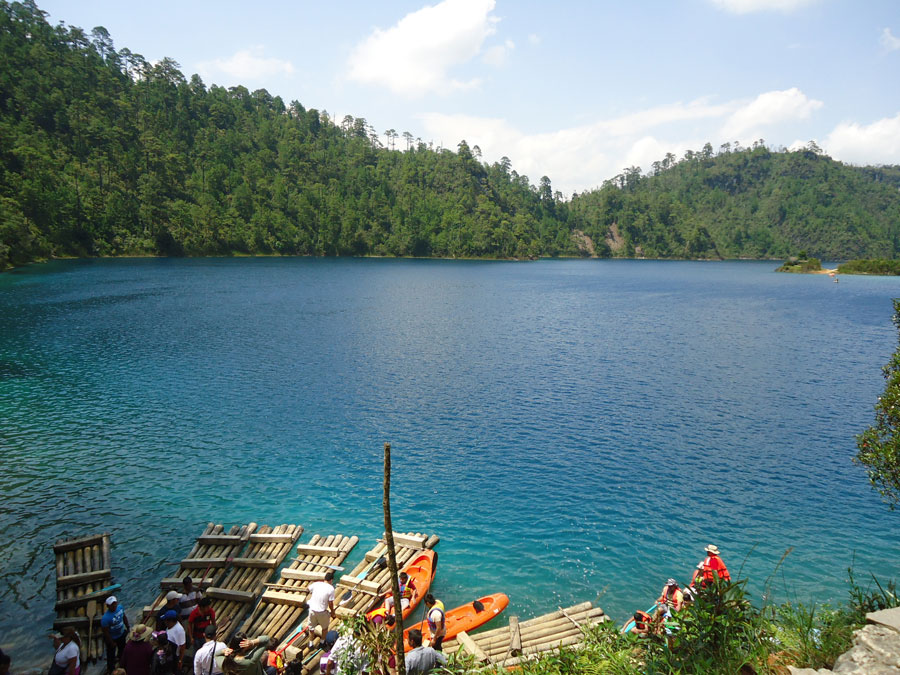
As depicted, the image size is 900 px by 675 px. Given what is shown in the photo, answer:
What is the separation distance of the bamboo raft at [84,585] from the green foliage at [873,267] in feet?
727

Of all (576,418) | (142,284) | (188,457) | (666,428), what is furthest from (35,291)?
(666,428)

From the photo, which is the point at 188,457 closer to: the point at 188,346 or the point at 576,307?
the point at 188,346

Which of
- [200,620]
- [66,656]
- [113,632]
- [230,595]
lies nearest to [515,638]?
[200,620]

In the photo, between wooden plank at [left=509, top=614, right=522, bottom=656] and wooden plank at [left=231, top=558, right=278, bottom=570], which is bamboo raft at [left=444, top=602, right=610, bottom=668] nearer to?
wooden plank at [left=509, top=614, right=522, bottom=656]

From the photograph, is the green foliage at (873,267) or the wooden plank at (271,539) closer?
the wooden plank at (271,539)

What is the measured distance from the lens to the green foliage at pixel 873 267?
164300 mm

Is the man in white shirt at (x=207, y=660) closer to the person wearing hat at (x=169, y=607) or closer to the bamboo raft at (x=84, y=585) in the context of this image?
the person wearing hat at (x=169, y=607)

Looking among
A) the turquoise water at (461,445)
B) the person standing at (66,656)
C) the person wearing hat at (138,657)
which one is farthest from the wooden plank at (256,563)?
the person wearing hat at (138,657)

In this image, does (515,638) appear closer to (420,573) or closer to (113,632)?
(420,573)

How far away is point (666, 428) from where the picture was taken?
32906mm

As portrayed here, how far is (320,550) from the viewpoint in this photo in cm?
1792

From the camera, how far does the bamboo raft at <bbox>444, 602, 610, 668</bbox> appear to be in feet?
41.8

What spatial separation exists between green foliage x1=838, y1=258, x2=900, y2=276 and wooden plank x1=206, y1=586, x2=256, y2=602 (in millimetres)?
218236

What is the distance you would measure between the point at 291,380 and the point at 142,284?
71.6 meters
